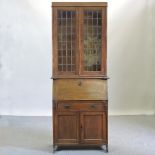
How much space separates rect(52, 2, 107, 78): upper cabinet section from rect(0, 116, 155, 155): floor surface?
0.99m

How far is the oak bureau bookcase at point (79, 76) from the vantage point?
13.3 feet

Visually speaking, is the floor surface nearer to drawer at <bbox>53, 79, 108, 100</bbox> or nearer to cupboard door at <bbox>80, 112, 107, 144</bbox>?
cupboard door at <bbox>80, 112, 107, 144</bbox>

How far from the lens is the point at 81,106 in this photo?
407 cm

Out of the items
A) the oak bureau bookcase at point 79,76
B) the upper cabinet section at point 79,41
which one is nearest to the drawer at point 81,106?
the oak bureau bookcase at point 79,76

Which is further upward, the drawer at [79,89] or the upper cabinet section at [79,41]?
the upper cabinet section at [79,41]

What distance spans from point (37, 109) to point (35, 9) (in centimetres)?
187

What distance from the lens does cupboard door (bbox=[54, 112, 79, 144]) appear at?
13.4ft

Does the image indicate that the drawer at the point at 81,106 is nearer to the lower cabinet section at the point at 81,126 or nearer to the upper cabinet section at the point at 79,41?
the lower cabinet section at the point at 81,126

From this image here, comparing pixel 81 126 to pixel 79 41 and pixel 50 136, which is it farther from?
pixel 79 41

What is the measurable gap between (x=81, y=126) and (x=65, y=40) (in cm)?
111

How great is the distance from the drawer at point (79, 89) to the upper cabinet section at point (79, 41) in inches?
3.5

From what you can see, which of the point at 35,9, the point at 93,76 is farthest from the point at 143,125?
the point at 35,9

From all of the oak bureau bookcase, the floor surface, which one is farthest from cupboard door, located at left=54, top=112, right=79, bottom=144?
the floor surface

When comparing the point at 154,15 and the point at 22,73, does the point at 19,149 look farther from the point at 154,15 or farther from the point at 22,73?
the point at 154,15
